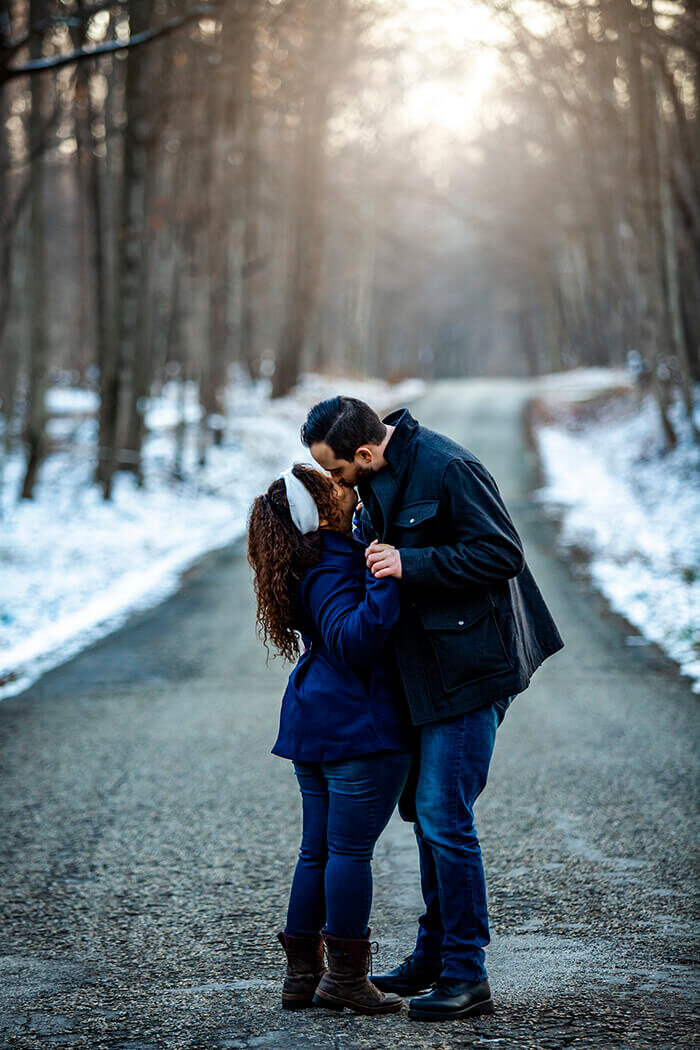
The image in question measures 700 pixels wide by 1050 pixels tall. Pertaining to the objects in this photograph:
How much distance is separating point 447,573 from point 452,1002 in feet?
4.08

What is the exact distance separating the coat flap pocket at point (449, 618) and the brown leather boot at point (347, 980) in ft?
3.14

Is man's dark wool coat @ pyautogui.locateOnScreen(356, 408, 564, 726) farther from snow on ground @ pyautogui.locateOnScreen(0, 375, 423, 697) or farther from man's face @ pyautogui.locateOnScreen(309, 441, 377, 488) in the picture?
snow on ground @ pyautogui.locateOnScreen(0, 375, 423, 697)

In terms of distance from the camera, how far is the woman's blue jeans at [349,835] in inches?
135

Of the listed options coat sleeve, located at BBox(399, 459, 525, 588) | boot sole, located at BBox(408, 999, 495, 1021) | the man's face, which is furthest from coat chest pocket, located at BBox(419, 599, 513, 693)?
boot sole, located at BBox(408, 999, 495, 1021)

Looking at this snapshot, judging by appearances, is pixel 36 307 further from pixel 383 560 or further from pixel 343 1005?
pixel 343 1005

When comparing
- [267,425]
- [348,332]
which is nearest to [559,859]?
[267,425]

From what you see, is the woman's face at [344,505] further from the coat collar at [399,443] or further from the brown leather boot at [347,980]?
the brown leather boot at [347,980]

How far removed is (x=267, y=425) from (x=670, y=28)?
12281 millimetres

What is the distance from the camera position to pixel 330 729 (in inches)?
135

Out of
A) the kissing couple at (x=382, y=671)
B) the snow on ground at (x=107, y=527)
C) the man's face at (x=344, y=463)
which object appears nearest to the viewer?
the kissing couple at (x=382, y=671)

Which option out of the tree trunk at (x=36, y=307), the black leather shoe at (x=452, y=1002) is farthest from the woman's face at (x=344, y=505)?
the tree trunk at (x=36, y=307)

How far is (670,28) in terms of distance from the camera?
849 inches

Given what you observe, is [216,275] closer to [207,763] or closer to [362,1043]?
[207,763]

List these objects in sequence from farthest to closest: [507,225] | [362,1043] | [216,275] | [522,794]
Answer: [507,225]
[216,275]
[522,794]
[362,1043]
